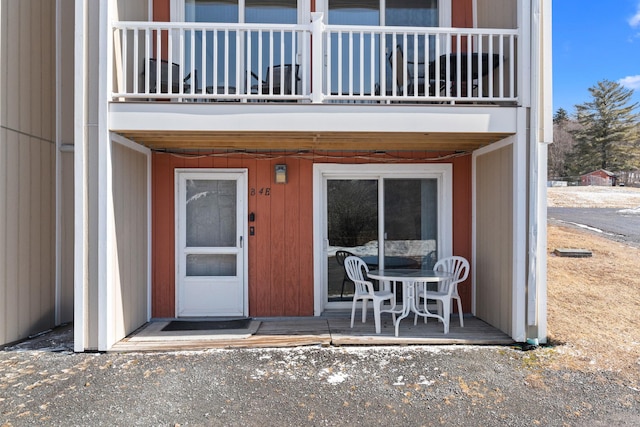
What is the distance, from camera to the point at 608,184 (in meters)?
25.9

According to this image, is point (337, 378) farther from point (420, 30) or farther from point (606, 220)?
point (606, 220)

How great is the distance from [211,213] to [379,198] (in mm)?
2285

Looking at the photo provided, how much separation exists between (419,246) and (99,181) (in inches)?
158

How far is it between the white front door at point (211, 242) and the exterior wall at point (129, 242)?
17.5 inches

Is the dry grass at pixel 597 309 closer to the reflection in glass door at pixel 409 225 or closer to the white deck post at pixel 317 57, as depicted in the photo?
the reflection in glass door at pixel 409 225

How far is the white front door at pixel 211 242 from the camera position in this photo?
562cm

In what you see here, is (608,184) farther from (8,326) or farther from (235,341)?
(8,326)

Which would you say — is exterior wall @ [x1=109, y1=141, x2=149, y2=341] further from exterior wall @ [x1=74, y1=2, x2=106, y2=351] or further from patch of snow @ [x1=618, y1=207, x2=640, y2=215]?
patch of snow @ [x1=618, y1=207, x2=640, y2=215]

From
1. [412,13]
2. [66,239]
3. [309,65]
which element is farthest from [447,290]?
[66,239]

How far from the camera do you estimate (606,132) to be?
28531mm

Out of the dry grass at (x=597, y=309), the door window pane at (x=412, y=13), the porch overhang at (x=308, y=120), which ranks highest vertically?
the door window pane at (x=412, y=13)

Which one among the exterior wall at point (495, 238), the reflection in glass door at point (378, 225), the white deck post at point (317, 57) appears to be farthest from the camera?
the reflection in glass door at point (378, 225)

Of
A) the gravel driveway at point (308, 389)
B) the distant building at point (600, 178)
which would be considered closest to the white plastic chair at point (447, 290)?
the gravel driveway at point (308, 389)

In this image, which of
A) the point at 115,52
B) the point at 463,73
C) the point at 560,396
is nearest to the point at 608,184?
the point at 463,73
